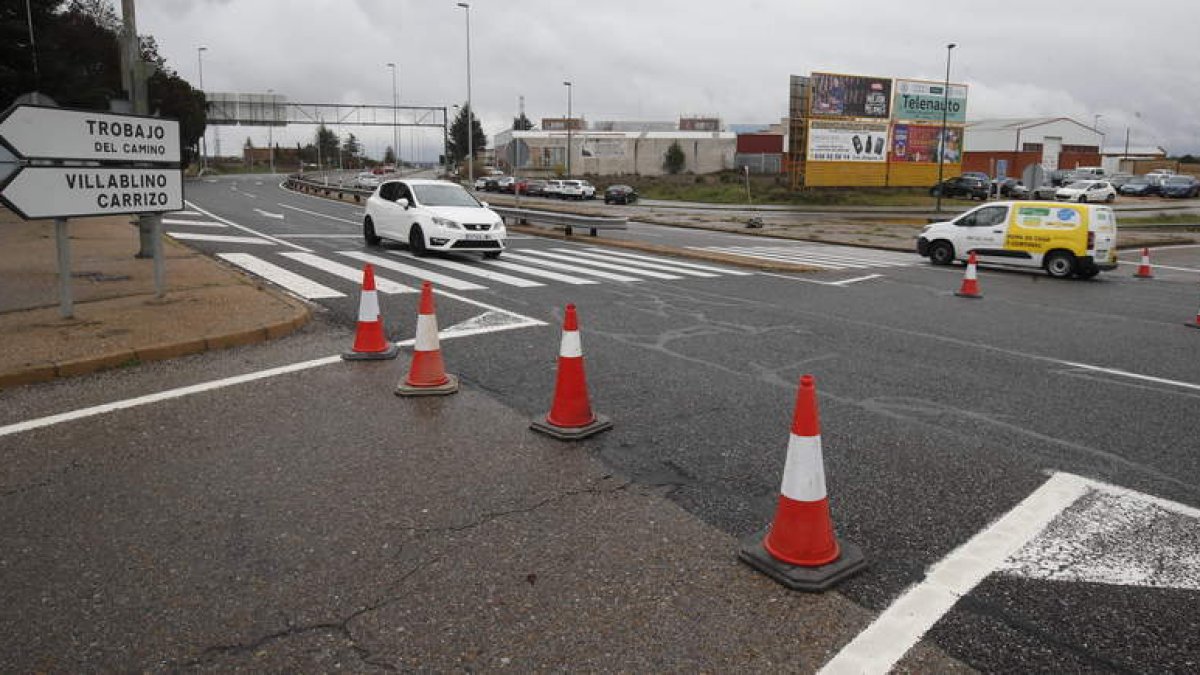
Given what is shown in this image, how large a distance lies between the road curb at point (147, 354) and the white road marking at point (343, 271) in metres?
2.89

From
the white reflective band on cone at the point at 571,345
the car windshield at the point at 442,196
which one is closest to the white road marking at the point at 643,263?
the car windshield at the point at 442,196

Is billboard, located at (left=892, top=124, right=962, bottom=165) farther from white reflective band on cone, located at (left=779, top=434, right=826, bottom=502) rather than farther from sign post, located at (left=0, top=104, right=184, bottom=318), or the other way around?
white reflective band on cone, located at (left=779, top=434, right=826, bottom=502)

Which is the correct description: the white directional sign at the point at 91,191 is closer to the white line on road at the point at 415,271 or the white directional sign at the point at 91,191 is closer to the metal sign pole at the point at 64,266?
the metal sign pole at the point at 64,266

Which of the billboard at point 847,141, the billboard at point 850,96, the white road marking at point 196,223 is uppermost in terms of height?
the billboard at point 850,96

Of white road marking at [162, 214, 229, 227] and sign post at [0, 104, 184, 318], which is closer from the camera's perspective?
sign post at [0, 104, 184, 318]

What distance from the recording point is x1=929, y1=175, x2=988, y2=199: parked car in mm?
53344

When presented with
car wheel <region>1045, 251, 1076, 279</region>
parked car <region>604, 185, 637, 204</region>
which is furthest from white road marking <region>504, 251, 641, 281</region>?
parked car <region>604, 185, 637, 204</region>

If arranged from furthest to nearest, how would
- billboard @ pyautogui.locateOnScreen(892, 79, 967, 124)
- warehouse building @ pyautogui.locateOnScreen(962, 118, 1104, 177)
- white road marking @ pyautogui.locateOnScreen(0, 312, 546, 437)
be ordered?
warehouse building @ pyautogui.locateOnScreen(962, 118, 1104, 177) < billboard @ pyautogui.locateOnScreen(892, 79, 967, 124) < white road marking @ pyautogui.locateOnScreen(0, 312, 546, 437)

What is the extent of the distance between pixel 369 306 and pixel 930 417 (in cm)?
483

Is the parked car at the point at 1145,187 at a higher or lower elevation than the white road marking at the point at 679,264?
higher

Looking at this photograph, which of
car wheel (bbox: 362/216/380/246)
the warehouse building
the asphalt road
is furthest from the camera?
the warehouse building

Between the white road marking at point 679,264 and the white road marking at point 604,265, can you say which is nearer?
the white road marking at point 604,265

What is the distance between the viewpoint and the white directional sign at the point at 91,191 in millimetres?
7875

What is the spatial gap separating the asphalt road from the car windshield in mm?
3779
